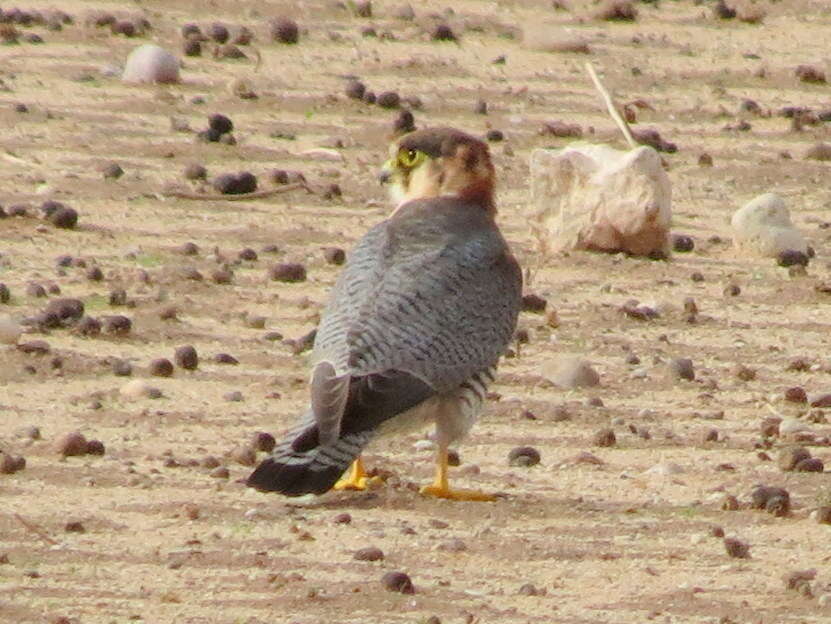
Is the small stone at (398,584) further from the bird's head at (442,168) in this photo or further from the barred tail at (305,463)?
the bird's head at (442,168)

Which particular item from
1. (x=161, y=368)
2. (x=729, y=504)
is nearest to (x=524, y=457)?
(x=729, y=504)

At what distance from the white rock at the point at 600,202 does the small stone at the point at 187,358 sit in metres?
2.29

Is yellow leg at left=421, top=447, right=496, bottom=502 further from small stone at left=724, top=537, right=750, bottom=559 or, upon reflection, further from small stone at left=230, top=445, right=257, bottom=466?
small stone at left=724, top=537, right=750, bottom=559

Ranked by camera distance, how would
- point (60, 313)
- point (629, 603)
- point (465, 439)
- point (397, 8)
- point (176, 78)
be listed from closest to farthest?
1. point (629, 603)
2. point (465, 439)
3. point (60, 313)
4. point (176, 78)
5. point (397, 8)

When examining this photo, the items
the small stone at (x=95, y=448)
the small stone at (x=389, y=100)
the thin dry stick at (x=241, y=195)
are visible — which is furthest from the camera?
the small stone at (x=389, y=100)

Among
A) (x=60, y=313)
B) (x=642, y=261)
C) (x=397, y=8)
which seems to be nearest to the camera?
(x=60, y=313)

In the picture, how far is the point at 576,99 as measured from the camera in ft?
44.5

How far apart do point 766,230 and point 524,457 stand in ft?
11.1

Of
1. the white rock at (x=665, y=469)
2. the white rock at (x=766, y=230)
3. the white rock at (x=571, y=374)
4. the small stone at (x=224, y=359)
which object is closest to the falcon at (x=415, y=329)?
the white rock at (x=665, y=469)

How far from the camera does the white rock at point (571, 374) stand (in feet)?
27.5

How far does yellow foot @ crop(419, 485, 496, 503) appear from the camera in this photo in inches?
274

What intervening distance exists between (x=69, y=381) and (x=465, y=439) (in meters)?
1.35

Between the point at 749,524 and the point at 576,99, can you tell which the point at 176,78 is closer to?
the point at 576,99

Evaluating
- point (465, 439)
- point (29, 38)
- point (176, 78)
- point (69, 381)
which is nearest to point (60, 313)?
point (69, 381)
